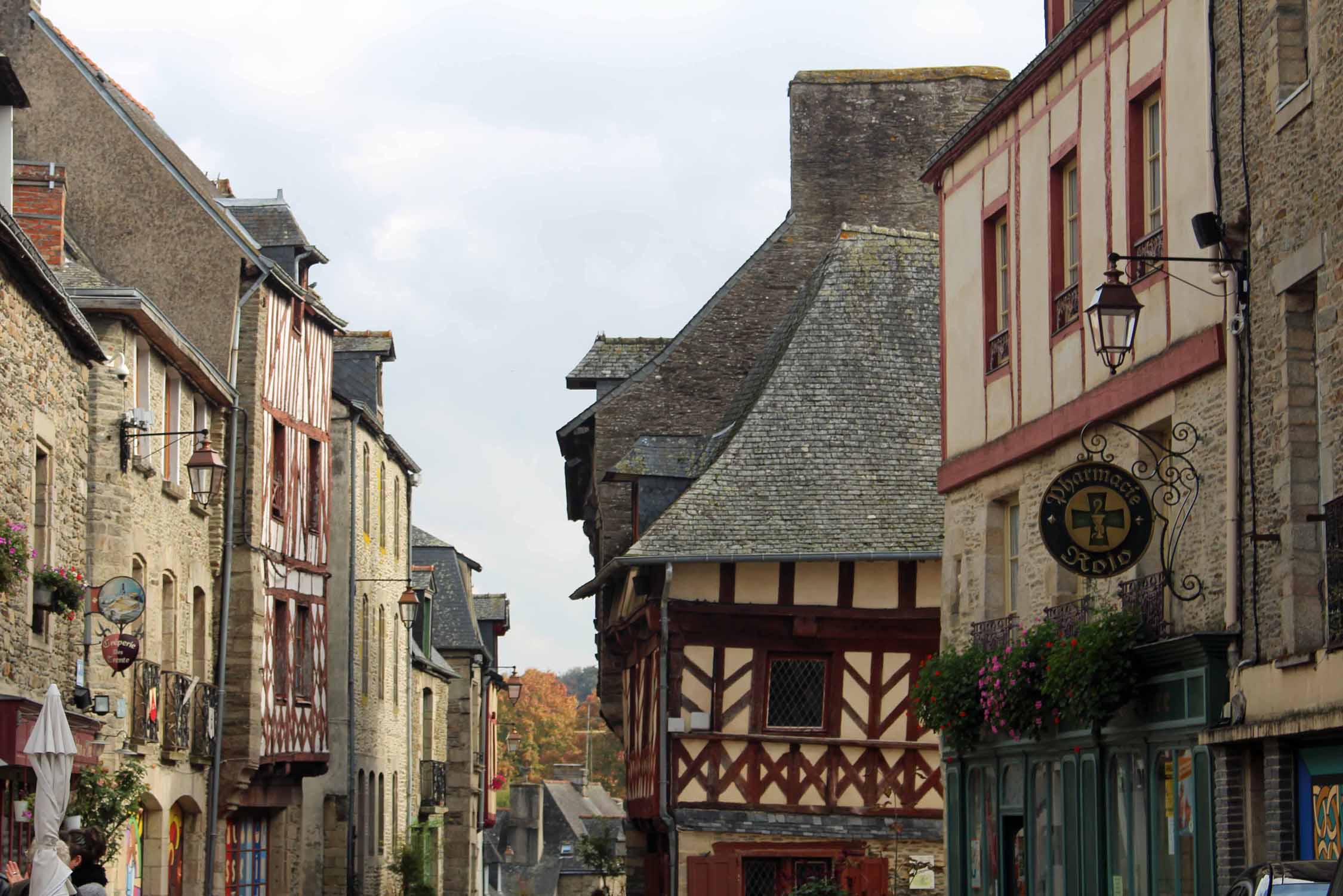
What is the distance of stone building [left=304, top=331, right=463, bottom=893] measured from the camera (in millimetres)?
28812

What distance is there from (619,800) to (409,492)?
3805cm

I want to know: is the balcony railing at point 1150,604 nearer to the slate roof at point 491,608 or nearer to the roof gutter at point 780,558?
the roof gutter at point 780,558

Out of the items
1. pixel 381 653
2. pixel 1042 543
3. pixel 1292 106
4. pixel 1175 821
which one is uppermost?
pixel 1292 106

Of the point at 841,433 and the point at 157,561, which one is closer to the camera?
the point at 157,561

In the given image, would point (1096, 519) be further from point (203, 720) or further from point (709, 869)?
point (203, 720)

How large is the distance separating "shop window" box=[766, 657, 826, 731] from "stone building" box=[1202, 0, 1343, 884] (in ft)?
32.3

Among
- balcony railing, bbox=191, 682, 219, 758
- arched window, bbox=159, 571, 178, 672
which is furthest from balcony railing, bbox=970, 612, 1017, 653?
balcony railing, bbox=191, 682, 219, 758

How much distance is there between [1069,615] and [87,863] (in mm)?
6867

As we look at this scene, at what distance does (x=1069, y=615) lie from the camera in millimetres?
14547

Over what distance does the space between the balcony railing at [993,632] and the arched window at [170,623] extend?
8.42 metres

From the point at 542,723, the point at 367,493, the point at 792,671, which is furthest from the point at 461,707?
the point at 542,723

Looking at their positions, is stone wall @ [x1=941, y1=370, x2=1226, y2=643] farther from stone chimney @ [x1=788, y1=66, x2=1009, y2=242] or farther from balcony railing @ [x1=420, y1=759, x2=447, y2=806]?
balcony railing @ [x1=420, y1=759, x2=447, y2=806]

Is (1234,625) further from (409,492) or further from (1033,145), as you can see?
(409,492)

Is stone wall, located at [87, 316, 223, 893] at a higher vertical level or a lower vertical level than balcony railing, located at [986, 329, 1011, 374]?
lower
